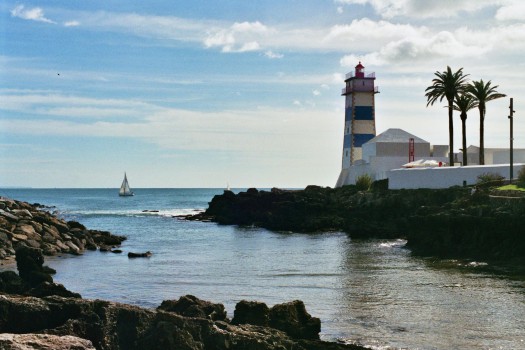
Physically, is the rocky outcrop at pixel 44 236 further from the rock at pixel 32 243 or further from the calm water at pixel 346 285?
the calm water at pixel 346 285

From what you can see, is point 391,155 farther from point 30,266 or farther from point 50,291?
point 50,291

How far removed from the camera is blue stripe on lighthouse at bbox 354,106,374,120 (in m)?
77.3

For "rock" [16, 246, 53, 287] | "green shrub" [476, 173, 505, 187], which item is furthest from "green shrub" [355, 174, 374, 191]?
"rock" [16, 246, 53, 287]

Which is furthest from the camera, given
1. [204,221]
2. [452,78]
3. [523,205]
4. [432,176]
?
[204,221]

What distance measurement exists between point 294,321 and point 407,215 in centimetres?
3752

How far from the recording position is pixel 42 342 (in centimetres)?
1148

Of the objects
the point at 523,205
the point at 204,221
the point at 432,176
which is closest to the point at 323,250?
the point at 523,205

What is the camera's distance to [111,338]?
43.6 feet

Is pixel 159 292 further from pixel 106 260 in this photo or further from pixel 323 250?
pixel 323 250

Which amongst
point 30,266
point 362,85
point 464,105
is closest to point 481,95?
point 464,105

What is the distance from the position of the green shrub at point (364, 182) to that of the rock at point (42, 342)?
55060 mm

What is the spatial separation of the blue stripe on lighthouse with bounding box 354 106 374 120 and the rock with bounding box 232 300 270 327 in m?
62.5

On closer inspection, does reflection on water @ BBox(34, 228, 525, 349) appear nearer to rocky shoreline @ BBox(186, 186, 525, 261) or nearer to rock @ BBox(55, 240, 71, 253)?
rock @ BBox(55, 240, 71, 253)

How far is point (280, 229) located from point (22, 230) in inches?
1022
